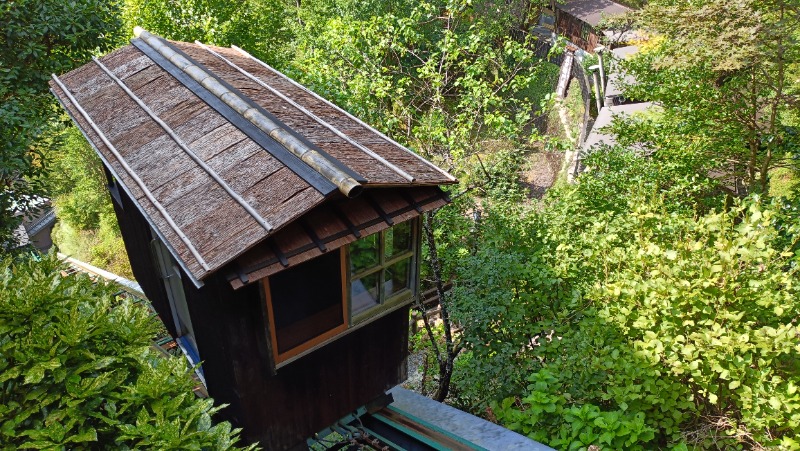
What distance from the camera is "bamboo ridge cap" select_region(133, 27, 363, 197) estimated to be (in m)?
4.46

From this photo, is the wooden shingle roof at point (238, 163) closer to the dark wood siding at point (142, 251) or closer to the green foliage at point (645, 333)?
the dark wood siding at point (142, 251)

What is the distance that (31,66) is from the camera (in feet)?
31.4

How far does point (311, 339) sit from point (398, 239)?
1471mm

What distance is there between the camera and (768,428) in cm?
A: 507

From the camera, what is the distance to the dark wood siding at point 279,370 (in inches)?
195

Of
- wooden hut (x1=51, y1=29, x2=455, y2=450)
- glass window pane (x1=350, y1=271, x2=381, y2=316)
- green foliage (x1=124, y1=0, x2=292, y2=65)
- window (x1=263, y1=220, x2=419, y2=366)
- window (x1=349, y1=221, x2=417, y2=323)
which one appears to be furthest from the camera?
green foliage (x1=124, y1=0, x2=292, y2=65)

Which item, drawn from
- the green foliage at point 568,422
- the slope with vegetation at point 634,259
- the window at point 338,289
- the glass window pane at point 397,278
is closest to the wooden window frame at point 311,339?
the window at point 338,289

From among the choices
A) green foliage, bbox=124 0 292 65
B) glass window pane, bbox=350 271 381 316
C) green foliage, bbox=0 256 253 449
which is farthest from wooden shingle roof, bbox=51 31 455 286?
green foliage, bbox=124 0 292 65

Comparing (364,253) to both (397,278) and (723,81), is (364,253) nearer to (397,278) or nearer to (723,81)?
(397,278)

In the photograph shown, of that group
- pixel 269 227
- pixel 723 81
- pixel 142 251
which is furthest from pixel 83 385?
pixel 723 81

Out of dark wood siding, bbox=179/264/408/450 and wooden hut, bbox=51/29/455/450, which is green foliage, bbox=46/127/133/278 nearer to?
wooden hut, bbox=51/29/455/450

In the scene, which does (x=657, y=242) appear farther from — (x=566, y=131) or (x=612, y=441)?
(x=566, y=131)

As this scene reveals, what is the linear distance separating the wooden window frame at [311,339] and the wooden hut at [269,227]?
15 millimetres

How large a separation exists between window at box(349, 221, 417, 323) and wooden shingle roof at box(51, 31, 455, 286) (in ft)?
1.88
